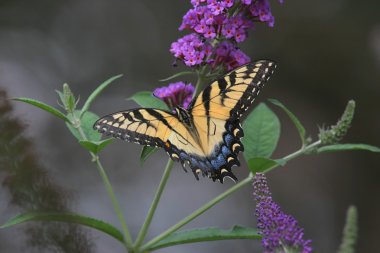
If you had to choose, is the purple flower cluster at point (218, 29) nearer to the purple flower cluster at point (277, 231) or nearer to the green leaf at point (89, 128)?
the green leaf at point (89, 128)

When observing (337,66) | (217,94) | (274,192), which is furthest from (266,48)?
(217,94)

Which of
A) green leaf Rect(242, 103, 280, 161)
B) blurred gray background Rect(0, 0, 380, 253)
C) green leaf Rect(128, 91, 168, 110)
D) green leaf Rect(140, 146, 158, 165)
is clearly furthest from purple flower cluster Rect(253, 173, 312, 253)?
blurred gray background Rect(0, 0, 380, 253)

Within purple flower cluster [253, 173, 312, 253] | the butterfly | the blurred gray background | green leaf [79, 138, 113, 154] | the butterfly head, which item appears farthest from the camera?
the blurred gray background

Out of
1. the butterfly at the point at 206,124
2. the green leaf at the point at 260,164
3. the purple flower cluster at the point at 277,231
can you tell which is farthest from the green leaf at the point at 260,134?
the purple flower cluster at the point at 277,231

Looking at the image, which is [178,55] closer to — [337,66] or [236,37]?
[236,37]

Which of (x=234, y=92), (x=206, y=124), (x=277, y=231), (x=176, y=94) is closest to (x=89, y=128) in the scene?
(x=176, y=94)

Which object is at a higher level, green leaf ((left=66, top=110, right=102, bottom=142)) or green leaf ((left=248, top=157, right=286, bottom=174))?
green leaf ((left=66, top=110, right=102, bottom=142))

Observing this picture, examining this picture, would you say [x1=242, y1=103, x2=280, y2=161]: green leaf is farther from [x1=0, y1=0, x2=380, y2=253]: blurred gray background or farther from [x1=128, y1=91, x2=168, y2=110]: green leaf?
[x1=0, y1=0, x2=380, y2=253]: blurred gray background
